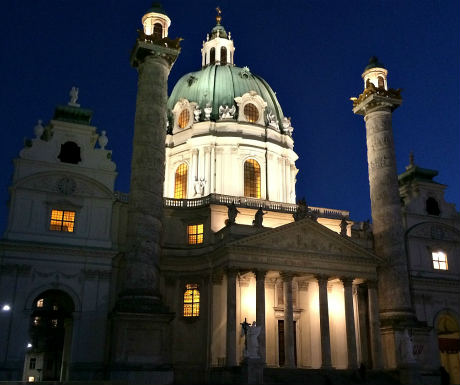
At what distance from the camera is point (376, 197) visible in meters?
42.7

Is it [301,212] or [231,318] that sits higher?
[301,212]

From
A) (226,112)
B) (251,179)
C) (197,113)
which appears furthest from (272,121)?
(197,113)

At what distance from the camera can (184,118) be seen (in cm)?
5344

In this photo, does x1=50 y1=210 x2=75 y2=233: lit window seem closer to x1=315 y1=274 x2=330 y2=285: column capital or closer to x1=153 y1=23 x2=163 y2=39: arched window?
x1=153 y1=23 x2=163 y2=39: arched window

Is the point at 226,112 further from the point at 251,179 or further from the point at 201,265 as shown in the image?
the point at 201,265

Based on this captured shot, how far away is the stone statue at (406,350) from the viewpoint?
120ft

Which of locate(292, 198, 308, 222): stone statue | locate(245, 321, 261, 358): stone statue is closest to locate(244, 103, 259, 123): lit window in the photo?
locate(292, 198, 308, 222): stone statue

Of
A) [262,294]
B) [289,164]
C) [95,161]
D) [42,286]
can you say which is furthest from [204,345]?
[289,164]

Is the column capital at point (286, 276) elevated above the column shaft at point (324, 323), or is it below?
above

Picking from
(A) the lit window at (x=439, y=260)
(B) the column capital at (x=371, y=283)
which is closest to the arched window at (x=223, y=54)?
(A) the lit window at (x=439, y=260)

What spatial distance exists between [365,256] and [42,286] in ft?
73.8

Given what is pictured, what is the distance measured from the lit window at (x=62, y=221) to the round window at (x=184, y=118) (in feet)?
60.2

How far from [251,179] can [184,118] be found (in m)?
9.13

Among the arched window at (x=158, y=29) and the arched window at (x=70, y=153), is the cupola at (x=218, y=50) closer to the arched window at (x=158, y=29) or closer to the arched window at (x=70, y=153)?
the arched window at (x=158, y=29)
